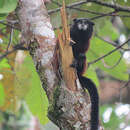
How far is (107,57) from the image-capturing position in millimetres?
3215

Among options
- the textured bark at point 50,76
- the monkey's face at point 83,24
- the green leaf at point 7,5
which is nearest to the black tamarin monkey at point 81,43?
the monkey's face at point 83,24

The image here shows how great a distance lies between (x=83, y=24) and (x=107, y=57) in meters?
0.57

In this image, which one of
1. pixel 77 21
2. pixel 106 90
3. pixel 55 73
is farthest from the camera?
pixel 106 90

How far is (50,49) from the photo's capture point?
2127 mm

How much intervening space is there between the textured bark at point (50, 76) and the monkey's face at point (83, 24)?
118cm

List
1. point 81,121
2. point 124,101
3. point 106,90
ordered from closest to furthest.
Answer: point 81,121, point 124,101, point 106,90

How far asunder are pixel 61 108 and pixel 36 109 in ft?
3.80

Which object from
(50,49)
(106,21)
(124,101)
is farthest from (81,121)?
(124,101)

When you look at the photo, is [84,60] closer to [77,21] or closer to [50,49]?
[77,21]

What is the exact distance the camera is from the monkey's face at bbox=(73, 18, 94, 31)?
3463mm

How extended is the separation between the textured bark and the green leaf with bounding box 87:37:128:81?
105cm

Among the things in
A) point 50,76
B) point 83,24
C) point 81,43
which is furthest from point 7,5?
point 83,24

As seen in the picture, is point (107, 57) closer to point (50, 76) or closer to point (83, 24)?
point (83, 24)

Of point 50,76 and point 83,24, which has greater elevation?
point 83,24
